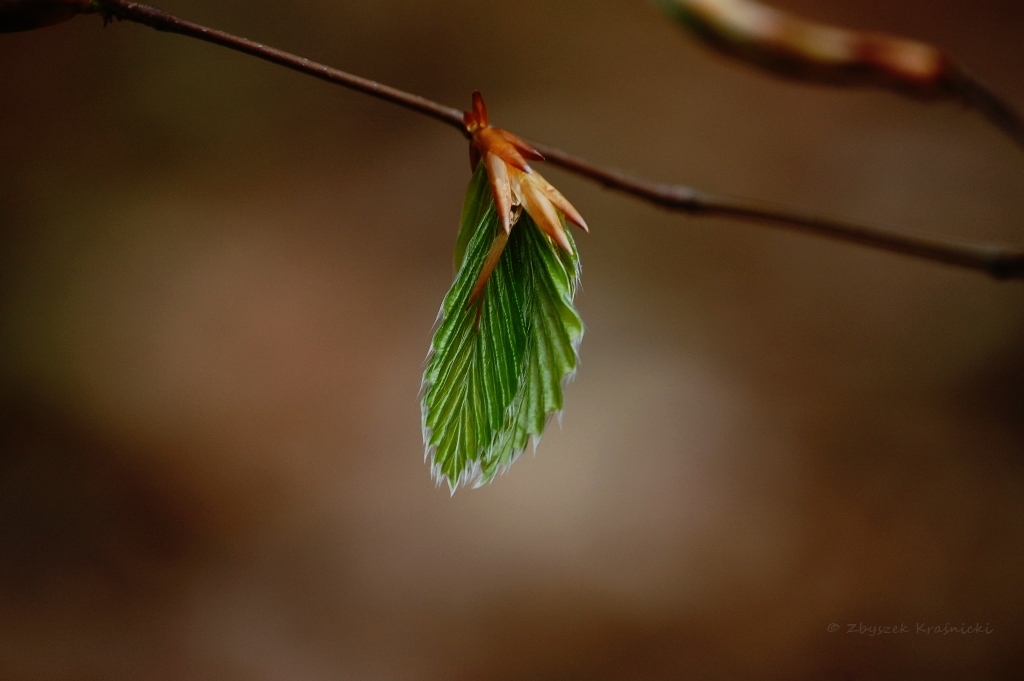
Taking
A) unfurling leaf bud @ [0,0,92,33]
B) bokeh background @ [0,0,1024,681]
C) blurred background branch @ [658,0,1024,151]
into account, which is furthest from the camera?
bokeh background @ [0,0,1024,681]

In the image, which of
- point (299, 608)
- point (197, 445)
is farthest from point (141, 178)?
point (299, 608)

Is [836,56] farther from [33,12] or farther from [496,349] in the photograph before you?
[33,12]

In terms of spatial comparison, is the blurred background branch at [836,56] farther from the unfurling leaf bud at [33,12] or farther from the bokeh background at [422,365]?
the bokeh background at [422,365]

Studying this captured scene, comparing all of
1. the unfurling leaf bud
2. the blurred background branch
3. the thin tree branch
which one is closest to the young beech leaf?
the thin tree branch

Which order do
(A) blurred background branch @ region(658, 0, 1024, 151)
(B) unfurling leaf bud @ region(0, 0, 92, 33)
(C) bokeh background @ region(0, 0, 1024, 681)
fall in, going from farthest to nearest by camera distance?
(C) bokeh background @ region(0, 0, 1024, 681), (B) unfurling leaf bud @ region(0, 0, 92, 33), (A) blurred background branch @ region(658, 0, 1024, 151)

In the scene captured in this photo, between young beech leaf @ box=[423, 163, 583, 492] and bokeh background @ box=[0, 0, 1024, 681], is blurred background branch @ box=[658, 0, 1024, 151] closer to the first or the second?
young beech leaf @ box=[423, 163, 583, 492]

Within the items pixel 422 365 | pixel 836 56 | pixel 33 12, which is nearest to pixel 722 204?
pixel 836 56

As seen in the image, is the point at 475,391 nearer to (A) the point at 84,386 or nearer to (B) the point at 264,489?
(B) the point at 264,489
